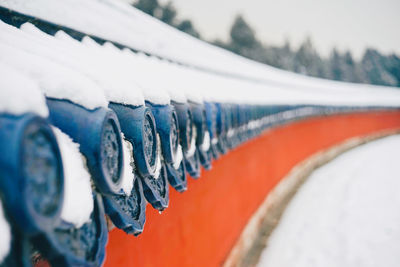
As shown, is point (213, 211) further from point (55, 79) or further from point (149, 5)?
point (149, 5)

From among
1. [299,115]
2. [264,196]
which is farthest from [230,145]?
[299,115]

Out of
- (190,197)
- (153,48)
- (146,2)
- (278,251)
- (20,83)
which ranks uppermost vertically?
(146,2)

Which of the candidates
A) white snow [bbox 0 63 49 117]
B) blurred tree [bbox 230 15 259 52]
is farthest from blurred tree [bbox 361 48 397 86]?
white snow [bbox 0 63 49 117]

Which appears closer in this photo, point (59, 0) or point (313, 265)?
point (59, 0)

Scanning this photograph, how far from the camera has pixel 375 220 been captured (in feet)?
19.2

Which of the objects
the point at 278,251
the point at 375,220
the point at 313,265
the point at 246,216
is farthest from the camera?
the point at 375,220

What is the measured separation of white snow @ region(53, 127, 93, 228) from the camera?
2.36 feet

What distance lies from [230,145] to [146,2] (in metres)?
30.8

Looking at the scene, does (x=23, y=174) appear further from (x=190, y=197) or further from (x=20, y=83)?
(x=190, y=197)

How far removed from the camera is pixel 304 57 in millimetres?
52844

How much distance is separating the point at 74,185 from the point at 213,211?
3.14 m

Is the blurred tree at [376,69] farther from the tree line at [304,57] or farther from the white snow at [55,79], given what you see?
the white snow at [55,79]

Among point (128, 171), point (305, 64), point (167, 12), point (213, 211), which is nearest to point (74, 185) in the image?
point (128, 171)

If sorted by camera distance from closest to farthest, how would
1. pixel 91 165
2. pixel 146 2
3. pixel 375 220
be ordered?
1. pixel 91 165
2. pixel 375 220
3. pixel 146 2
